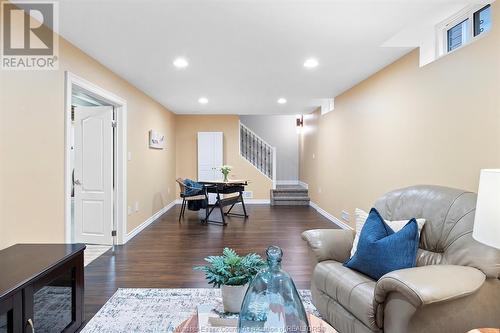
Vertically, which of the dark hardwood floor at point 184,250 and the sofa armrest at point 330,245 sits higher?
the sofa armrest at point 330,245

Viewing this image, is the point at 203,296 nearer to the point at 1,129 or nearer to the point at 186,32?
the point at 1,129

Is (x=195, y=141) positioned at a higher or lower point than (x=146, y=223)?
higher

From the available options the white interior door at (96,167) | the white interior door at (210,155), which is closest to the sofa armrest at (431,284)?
the white interior door at (96,167)

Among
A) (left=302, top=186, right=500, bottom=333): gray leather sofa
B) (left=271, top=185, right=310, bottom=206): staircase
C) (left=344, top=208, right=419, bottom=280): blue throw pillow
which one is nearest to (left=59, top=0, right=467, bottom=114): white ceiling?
(left=302, top=186, right=500, bottom=333): gray leather sofa

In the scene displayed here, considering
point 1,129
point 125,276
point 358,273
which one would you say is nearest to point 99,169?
point 125,276

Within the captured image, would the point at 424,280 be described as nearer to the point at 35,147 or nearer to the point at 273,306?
the point at 273,306

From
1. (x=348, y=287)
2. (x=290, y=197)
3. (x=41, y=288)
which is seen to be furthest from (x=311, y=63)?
(x=290, y=197)

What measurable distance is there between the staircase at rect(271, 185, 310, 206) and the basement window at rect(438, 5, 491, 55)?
5317mm

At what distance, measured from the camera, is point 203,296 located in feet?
8.43

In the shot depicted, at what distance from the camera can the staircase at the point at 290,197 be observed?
7.60m

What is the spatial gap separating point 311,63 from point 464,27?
1.54 m

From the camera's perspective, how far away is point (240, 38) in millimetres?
2807

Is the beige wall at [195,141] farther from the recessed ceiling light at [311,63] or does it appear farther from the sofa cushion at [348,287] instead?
the sofa cushion at [348,287]

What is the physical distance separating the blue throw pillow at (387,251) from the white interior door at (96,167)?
351cm
